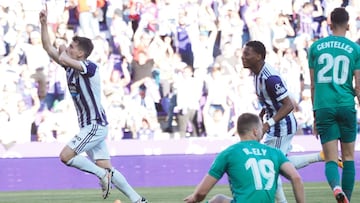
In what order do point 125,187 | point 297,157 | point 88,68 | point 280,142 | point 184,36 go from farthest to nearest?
point 184,36
point 297,157
point 125,187
point 88,68
point 280,142

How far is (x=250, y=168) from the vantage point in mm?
6930

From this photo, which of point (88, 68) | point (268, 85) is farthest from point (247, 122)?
point (88, 68)

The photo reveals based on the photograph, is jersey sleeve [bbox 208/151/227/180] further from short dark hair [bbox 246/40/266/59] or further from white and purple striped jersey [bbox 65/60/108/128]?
white and purple striped jersey [bbox 65/60/108/128]

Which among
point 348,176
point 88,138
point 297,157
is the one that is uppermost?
point 88,138

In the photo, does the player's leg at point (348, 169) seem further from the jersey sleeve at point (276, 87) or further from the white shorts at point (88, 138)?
the white shorts at point (88, 138)

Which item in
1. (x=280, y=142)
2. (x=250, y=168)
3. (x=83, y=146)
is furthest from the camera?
(x=83, y=146)

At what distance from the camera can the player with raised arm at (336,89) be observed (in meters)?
10.1

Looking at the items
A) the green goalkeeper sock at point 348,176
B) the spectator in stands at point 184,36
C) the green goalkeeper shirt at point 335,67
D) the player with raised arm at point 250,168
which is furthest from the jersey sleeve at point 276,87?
the spectator in stands at point 184,36

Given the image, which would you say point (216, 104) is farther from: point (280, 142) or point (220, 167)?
point (220, 167)

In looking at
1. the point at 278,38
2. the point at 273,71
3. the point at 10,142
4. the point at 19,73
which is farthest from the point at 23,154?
the point at 273,71

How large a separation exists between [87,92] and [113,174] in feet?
3.19

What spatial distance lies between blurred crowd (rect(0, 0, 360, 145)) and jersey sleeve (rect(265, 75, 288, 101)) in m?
10.4

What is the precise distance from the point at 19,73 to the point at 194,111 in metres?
3.73

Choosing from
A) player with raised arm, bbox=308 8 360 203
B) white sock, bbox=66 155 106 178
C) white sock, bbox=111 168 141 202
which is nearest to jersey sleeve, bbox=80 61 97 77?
white sock, bbox=66 155 106 178
